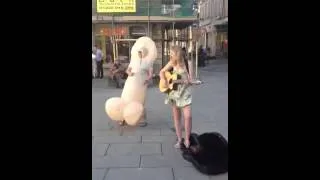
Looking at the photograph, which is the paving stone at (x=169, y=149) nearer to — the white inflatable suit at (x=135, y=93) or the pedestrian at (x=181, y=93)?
the pedestrian at (x=181, y=93)

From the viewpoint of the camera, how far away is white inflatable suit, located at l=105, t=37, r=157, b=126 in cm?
721

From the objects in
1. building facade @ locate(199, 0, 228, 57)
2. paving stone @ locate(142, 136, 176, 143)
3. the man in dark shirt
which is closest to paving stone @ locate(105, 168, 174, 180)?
paving stone @ locate(142, 136, 176, 143)

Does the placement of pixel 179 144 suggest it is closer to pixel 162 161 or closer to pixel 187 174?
pixel 162 161

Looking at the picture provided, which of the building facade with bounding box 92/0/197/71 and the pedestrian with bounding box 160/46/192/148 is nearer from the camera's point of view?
the pedestrian with bounding box 160/46/192/148

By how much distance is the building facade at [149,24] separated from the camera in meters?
15.3

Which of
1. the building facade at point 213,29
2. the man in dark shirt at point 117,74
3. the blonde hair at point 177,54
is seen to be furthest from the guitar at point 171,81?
the building facade at point 213,29

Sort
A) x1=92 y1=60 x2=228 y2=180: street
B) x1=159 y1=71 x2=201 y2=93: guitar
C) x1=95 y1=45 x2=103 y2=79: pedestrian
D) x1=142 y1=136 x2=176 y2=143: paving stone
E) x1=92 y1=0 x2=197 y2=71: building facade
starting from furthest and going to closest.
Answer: x1=95 y1=45 x2=103 y2=79: pedestrian, x1=92 y1=0 x2=197 y2=71: building facade, x1=142 y1=136 x2=176 y2=143: paving stone, x1=159 y1=71 x2=201 y2=93: guitar, x1=92 y1=60 x2=228 y2=180: street

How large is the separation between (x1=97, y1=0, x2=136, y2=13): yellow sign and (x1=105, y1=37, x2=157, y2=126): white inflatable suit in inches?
254

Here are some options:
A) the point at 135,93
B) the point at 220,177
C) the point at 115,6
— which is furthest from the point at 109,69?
the point at 220,177

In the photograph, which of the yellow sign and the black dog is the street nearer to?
the black dog

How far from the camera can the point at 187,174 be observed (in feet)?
15.7

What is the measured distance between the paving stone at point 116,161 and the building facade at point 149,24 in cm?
944
